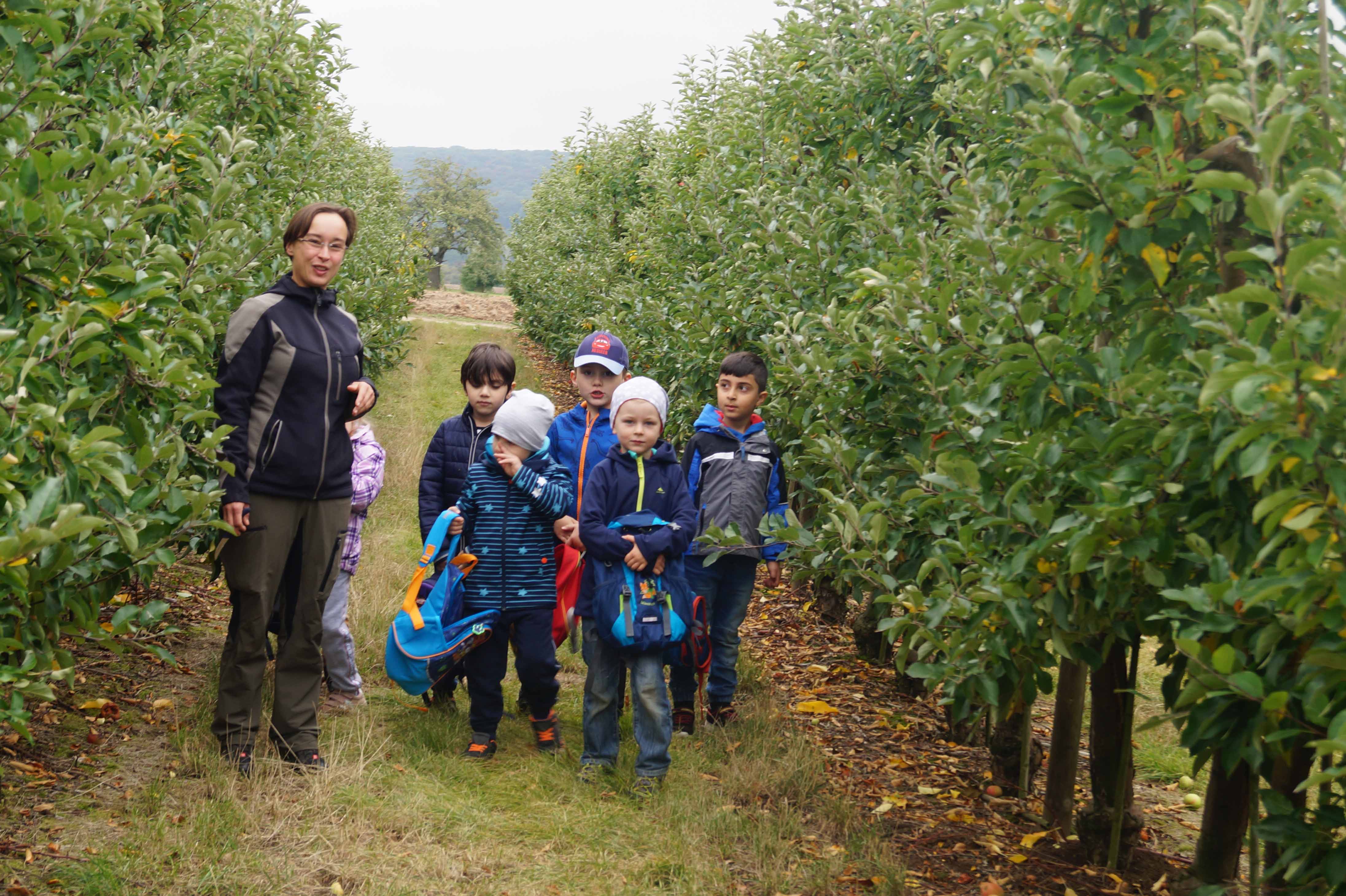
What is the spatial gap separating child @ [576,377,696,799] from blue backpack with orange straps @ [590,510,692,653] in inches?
1.8

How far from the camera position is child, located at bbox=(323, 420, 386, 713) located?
18.0 feet

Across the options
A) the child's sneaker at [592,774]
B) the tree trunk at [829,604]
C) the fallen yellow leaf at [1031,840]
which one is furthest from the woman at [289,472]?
the tree trunk at [829,604]

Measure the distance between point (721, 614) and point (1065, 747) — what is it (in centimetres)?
190

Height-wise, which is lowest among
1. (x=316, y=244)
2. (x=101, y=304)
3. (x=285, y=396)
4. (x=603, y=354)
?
(x=285, y=396)

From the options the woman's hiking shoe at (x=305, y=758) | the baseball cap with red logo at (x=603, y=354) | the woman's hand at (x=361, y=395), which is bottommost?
the woman's hiking shoe at (x=305, y=758)

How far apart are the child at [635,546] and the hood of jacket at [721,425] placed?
2.64 ft

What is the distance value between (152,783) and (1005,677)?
332 centimetres

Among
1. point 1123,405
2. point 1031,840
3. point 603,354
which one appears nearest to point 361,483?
point 603,354

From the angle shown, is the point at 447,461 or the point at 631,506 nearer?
the point at 631,506

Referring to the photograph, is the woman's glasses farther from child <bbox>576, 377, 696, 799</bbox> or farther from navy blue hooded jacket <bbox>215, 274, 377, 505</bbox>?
child <bbox>576, 377, 696, 799</bbox>

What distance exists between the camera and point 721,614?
5785 mm

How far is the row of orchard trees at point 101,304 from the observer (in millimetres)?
2451

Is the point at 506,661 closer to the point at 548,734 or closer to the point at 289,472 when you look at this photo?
the point at 548,734

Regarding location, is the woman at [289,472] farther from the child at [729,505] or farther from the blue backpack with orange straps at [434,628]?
the child at [729,505]
